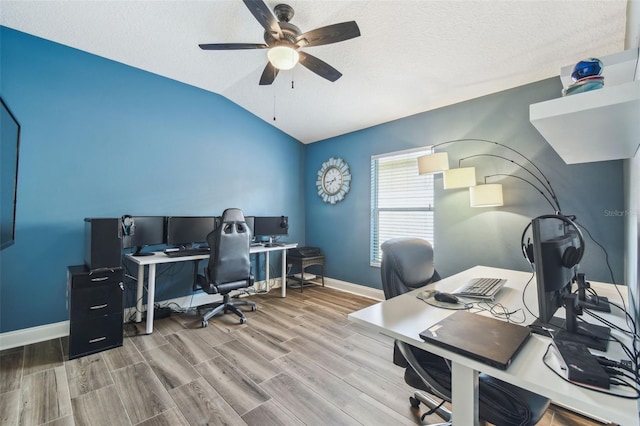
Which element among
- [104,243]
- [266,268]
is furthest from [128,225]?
[266,268]

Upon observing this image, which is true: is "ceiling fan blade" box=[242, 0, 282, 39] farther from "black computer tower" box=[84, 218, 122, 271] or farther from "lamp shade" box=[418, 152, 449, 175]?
"black computer tower" box=[84, 218, 122, 271]

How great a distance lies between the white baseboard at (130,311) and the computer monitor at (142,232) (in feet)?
2.51

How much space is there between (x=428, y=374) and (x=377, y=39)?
252 centimetres

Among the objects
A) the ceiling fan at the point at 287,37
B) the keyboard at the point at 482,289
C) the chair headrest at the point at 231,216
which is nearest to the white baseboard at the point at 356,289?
the chair headrest at the point at 231,216

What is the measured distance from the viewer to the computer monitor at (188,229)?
3.12 meters

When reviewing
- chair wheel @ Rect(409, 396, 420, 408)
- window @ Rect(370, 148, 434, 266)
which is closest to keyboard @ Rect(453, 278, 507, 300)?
chair wheel @ Rect(409, 396, 420, 408)

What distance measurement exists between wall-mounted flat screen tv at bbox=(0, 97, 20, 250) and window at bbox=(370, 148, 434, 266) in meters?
3.51

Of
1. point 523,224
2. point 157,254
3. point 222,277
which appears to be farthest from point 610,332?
point 157,254

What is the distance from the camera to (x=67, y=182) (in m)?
2.62

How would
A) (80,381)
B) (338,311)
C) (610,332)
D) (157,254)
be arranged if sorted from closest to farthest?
(610,332), (80,381), (157,254), (338,311)

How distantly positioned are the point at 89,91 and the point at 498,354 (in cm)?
399

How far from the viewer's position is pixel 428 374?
108cm

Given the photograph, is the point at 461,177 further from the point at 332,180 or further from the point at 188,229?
the point at 188,229

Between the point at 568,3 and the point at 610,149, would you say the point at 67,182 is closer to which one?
the point at 610,149
